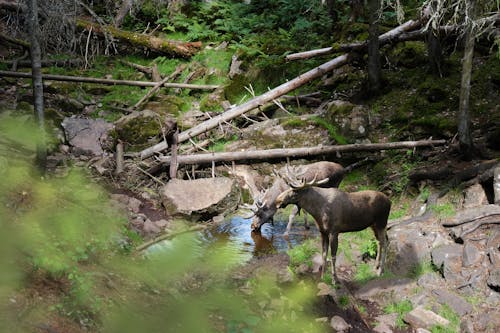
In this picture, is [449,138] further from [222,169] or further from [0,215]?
[0,215]

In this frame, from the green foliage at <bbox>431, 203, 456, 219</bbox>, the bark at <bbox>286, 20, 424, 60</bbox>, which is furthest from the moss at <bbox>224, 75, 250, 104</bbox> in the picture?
the green foliage at <bbox>431, 203, 456, 219</bbox>

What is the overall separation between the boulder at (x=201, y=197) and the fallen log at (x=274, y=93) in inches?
96.6

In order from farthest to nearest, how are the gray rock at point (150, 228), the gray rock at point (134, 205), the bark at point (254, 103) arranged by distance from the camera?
the bark at point (254, 103)
the gray rock at point (134, 205)
the gray rock at point (150, 228)

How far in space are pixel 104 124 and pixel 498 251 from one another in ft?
40.8

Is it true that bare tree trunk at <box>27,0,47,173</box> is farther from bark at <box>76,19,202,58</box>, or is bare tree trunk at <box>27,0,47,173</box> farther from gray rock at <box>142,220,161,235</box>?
bark at <box>76,19,202,58</box>

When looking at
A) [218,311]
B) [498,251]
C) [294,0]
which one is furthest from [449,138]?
[294,0]

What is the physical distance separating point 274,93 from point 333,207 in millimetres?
9145

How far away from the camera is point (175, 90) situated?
19484mm

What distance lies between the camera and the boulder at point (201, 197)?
12.3 metres

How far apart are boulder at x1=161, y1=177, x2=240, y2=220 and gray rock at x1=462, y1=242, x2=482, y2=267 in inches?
250

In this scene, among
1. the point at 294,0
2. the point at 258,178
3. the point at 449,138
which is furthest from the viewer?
the point at 294,0

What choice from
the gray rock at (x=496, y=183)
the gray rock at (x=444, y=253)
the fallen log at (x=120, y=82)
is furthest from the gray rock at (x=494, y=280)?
the fallen log at (x=120, y=82)

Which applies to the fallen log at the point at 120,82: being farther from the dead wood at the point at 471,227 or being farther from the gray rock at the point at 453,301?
the gray rock at the point at 453,301

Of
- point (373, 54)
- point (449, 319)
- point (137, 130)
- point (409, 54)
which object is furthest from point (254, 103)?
point (449, 319)
